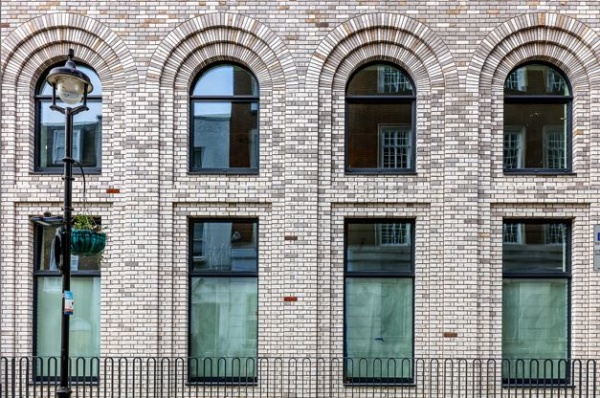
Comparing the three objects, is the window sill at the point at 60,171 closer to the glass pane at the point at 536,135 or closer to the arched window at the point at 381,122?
the arched window at the point at 381,122

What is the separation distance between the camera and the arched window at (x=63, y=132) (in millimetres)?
11375

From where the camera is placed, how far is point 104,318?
1096 cm

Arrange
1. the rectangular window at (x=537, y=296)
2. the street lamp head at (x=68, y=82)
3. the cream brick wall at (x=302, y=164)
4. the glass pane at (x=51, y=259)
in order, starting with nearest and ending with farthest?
the street lamp head at (x=68, y=82) < the cream brick wall at (x=302, y=164) < the rectangular window at (x=537, y=296) < the glass pane at (x=51, y=259)

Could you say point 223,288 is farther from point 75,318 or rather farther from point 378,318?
point 378,318

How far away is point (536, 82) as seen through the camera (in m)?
11.3

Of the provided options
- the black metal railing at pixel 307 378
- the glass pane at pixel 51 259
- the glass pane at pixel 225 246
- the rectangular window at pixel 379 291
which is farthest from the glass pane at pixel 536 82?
the glass pane at pixel 51 259

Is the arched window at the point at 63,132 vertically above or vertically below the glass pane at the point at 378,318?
above

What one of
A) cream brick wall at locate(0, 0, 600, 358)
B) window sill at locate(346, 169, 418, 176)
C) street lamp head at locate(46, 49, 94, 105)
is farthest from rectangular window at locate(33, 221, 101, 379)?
window sill at locate(346, 169, 418, 176)

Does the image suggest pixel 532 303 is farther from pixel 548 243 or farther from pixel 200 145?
pixel 200 145

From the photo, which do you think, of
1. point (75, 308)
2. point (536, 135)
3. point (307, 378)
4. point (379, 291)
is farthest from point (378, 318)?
point (75, 308)

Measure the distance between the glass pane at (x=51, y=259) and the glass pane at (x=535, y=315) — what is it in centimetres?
760

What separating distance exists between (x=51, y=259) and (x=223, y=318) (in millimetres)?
3402

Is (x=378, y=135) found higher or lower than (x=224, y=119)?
lower

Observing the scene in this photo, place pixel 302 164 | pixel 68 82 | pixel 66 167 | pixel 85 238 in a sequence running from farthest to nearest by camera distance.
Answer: pixel 302 164
pixel 85 238
pixel 66 167
pixel 68 82
